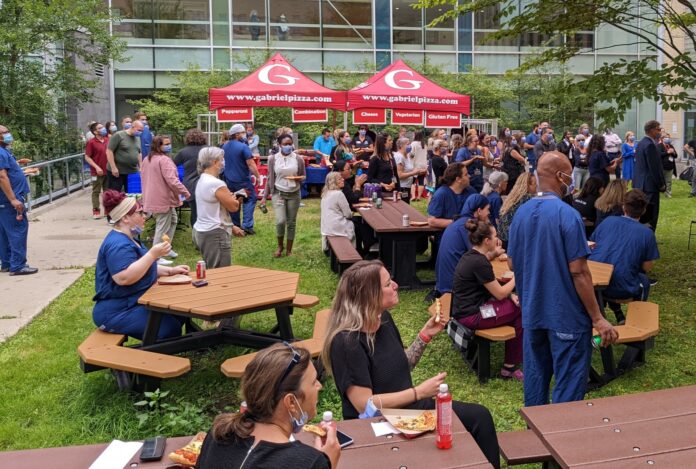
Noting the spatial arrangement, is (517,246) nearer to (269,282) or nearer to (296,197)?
(269,282)

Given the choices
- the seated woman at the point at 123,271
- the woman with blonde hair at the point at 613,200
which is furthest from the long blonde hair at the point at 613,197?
the seated woman at the point at 123,271

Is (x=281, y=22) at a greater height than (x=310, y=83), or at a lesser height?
greater

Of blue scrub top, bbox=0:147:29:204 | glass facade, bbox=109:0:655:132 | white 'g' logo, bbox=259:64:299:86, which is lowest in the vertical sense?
blue scrub top, bbox=0:147:29:204

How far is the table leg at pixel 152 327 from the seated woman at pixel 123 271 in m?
0.12

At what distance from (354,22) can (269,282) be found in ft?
79.7

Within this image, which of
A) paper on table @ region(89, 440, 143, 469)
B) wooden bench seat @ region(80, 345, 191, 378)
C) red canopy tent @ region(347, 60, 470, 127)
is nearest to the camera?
paper on table @ region(89, 440, 143, 469)

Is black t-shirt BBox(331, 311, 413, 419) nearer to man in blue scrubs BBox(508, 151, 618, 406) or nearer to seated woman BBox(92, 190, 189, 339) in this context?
man in blue scrubs BBox(508, 151, 618, 406)

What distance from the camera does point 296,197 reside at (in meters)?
10.5

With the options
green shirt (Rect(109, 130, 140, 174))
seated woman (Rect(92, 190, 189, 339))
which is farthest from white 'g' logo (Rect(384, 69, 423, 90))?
seated woman (Rect(92, 190, 189, 339))

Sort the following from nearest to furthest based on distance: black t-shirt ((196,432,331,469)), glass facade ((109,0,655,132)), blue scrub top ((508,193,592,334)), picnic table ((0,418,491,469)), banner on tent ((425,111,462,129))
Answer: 1. black t-shirt ((196,432,331,469))
2. picnic table ((0,418,491,469))
3. blue scrub top ((508,193,592,334))
4. banner on tent ((425,111,462,129))
5. glass facade ((109,0,655,132))

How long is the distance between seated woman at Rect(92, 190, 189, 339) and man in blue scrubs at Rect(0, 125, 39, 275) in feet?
13.3

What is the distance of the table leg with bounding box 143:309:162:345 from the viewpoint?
5535 millimetres

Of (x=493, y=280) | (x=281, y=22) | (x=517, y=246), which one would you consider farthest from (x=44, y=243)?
(x=281, y=22)

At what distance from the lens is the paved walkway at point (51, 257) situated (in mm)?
7828
